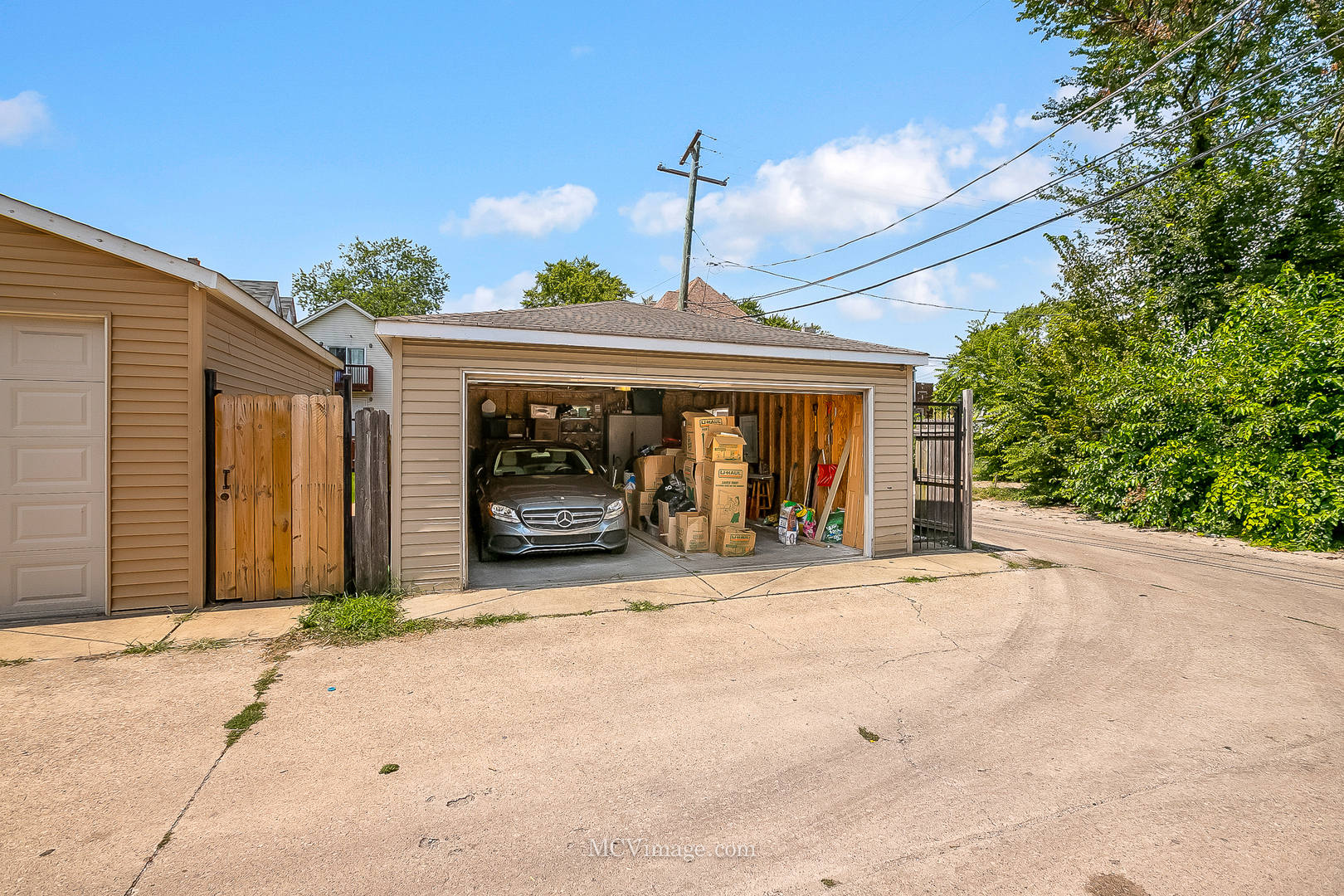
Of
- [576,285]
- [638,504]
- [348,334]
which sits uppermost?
[576,285]

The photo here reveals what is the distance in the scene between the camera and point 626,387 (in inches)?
305

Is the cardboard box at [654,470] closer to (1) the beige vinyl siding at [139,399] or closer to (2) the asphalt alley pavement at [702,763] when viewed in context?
(2) the asphalt alley pavement at [702,763]

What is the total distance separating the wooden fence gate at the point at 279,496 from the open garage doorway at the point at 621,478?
4.03ft

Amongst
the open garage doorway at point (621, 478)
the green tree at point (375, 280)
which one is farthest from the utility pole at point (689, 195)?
the green tree at point (375, 280)

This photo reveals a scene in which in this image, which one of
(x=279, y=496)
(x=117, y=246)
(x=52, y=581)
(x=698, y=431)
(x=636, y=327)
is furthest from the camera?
(x=698, y=431)

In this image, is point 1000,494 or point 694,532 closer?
point 694,532

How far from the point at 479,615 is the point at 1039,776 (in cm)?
431

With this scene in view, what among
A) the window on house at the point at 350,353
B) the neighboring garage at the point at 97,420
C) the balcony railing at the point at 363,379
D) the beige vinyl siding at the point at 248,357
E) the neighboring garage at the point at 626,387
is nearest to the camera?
the neighboring garage at the point at 97,420

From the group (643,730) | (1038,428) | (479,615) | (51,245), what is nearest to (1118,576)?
(643,730)

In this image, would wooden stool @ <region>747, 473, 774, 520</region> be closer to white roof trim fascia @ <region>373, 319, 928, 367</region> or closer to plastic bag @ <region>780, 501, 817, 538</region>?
plastic bag @ <region>780, 501, 817, 538</region>

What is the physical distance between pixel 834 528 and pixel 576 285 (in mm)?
30336

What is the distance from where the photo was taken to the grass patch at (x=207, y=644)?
15.8 ft

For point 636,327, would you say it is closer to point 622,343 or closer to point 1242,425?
point 622,343

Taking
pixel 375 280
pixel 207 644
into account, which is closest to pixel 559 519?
pixel 207 644
